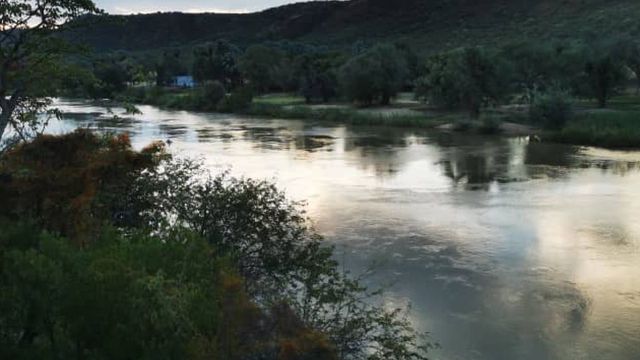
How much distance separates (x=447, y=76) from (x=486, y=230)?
37.5 meters

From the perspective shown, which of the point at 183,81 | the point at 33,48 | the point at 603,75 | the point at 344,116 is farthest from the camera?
A: the point at 183,81

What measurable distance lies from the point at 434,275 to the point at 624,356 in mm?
5157

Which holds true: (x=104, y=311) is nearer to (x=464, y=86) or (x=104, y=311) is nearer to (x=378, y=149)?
(x=378, y=149)

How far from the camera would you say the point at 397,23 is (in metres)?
133

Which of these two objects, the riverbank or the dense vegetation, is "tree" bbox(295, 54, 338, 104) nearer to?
the dense vegetation

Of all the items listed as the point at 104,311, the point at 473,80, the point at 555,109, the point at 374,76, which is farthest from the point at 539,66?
the point at 104,311

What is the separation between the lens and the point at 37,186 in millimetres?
10633

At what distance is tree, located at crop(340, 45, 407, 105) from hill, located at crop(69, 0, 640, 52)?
23360 mm

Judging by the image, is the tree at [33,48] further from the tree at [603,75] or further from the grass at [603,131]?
the tree at [603,75]

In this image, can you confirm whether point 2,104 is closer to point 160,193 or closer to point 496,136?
point 160,193

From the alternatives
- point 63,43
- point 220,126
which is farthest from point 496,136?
point 63,43

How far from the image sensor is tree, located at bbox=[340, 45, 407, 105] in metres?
68.4

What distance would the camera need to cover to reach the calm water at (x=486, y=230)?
1333cm

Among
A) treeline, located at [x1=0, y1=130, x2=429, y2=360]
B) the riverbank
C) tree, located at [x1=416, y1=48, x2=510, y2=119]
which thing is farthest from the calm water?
tree, located at [x1=416, y1=48, x2=510, y2=119]
